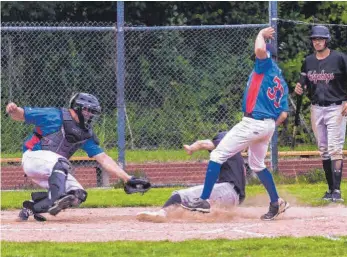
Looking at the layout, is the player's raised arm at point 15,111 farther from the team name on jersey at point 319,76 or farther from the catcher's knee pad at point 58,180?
the team name on jersey at point 319,76

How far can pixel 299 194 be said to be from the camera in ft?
44.6

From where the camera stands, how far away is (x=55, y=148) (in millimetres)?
11172

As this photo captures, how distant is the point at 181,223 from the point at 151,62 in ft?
20.5

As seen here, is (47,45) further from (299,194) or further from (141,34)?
(299,194)

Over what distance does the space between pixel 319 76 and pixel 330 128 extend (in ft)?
2.07

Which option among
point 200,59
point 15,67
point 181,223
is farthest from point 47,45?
point 181,223

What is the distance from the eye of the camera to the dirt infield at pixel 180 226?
9.79 meters

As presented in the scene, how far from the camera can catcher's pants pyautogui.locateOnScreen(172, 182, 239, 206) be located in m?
11.3

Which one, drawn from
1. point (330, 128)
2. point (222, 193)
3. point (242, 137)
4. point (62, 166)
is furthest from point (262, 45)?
point (330, 128)

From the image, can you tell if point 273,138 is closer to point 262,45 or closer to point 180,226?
point 262,45

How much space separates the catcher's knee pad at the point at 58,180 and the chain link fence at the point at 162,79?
17.7 ft

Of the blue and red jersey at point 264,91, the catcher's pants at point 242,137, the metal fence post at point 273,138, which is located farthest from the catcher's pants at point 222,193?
the metal fence post at point 273,138

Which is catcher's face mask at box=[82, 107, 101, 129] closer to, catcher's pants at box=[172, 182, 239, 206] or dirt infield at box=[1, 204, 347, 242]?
dirt infield at box=[1, 204, 347, 242]

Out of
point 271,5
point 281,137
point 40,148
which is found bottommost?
point 281,137
